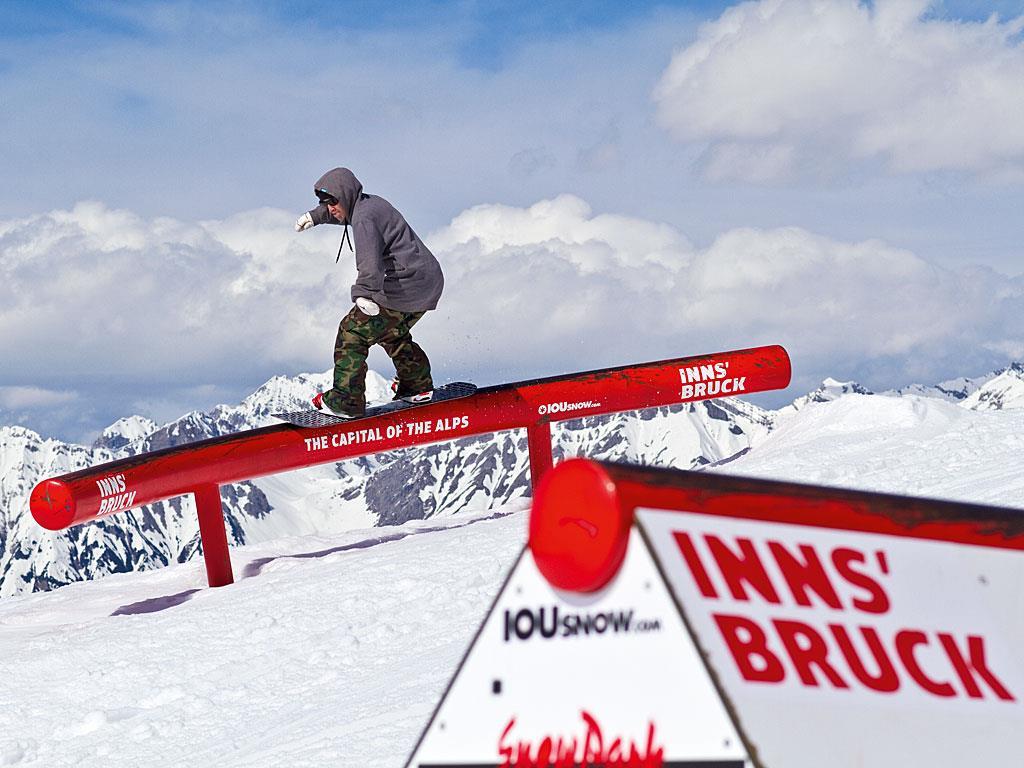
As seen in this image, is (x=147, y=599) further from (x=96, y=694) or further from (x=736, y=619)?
(x=736, y=619)

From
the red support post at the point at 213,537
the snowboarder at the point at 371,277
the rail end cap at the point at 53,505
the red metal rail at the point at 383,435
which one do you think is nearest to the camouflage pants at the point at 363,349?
the snowboarder at the point at 371,277

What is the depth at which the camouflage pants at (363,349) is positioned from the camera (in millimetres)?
8633

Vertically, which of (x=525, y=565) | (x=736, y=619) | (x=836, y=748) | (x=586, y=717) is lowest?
(x=836, y=748)

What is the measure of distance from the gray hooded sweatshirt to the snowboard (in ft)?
3.81

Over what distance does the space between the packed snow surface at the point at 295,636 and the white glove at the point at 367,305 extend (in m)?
1.75

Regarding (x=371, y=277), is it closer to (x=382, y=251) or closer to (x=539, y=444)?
(x=382, y=251)

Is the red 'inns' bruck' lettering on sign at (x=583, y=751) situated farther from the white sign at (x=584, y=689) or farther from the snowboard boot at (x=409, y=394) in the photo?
the snowboard boot at (x=409, y=394)

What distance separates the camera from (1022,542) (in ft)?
9.36

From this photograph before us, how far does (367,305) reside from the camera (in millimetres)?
8398

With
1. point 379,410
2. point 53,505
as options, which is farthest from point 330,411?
point 53,505

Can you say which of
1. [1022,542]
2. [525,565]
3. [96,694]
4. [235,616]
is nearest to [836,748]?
[525,565]

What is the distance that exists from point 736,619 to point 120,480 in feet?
24.7

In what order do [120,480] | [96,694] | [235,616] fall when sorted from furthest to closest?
1. [120,480]
2. [235,616]
3. [96,694]

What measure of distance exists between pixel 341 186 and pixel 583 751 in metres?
6.60
